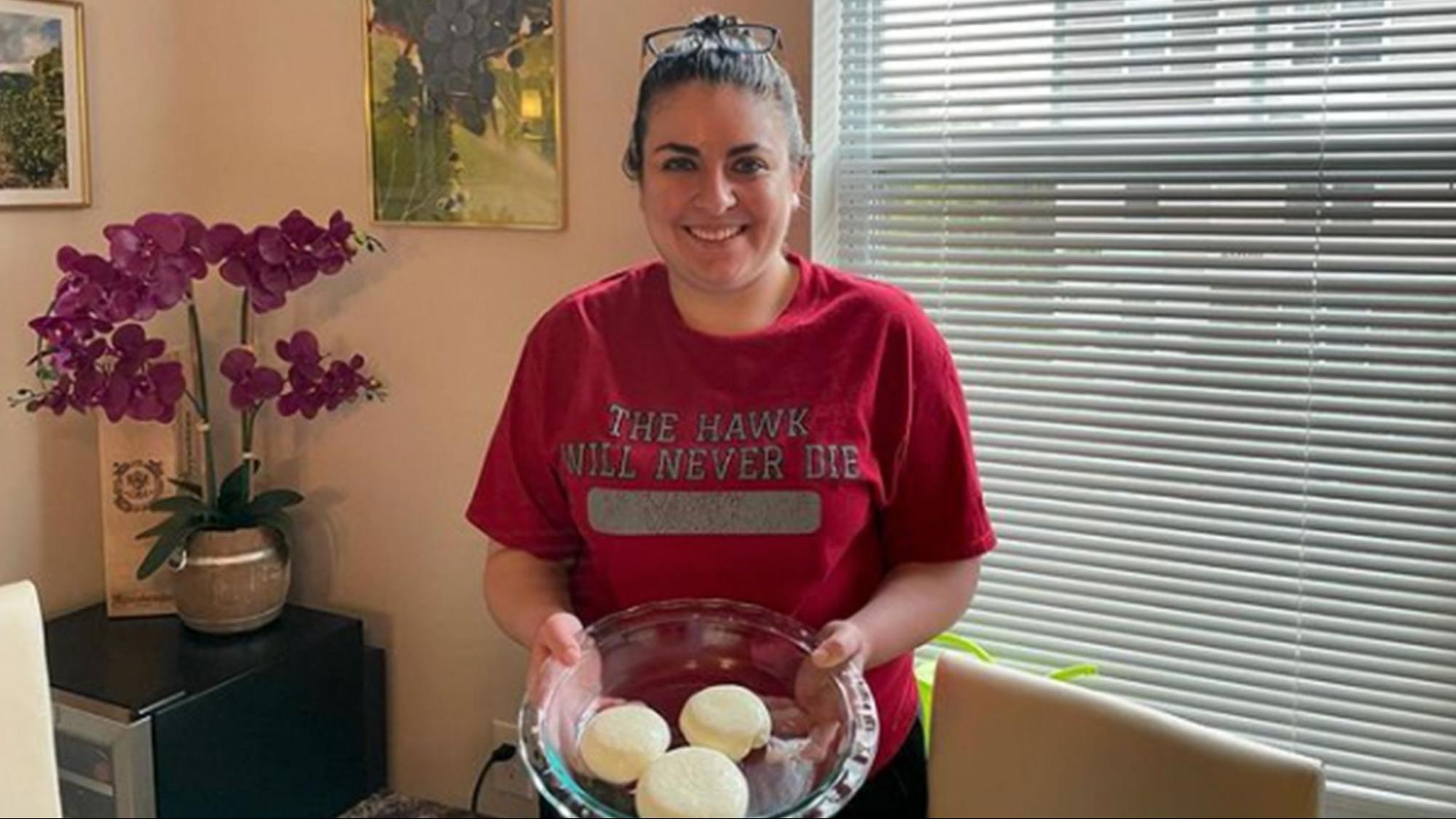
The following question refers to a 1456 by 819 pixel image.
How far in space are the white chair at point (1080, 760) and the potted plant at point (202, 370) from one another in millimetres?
1088

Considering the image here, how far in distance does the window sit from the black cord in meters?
0.70

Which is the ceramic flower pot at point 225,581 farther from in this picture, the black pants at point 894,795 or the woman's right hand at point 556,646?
the woman's right hand at point 556,646

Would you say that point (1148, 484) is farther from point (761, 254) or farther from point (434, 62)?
point (434, 62)

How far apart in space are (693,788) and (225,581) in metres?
1.12

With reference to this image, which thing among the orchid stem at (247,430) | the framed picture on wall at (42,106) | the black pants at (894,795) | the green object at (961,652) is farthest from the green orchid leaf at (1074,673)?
the framed picture on wall at (42,106)

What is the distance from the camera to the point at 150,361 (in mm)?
1661

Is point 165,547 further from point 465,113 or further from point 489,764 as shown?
point 465,113

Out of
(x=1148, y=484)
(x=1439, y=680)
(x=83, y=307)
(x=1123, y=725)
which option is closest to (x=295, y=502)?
(x=83, y=307)

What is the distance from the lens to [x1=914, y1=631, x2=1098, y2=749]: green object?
53.8 inches

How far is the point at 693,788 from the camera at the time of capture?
82cm

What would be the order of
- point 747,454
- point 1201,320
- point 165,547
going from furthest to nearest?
1. point 165,547
2. point 1201,320
3. point 747,454

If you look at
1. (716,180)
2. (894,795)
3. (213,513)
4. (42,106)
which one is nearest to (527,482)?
(716,180)

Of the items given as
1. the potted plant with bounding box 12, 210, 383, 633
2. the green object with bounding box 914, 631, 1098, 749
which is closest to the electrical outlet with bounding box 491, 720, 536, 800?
the potted plant with bounding box 12, 210, 383, 633

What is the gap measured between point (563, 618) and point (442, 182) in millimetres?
932
